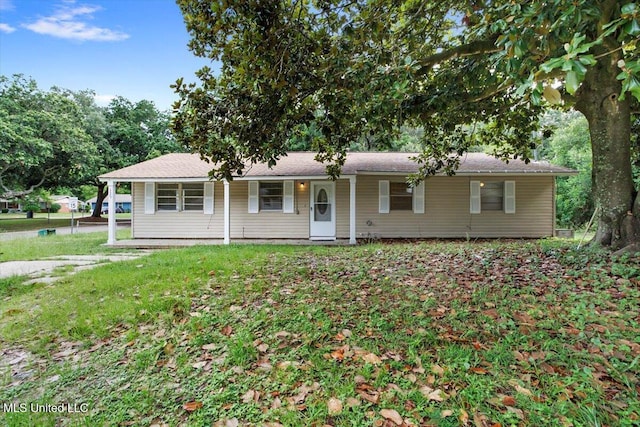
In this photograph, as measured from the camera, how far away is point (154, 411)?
2227 millimetres

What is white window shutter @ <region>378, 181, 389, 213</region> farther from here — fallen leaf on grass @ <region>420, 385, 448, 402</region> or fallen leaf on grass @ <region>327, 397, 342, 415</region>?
fallen leaf on grass @ <region>327, 397, 342, 415</region>

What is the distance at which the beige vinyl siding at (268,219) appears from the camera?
11.4 meters

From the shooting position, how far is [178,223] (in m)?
11.6

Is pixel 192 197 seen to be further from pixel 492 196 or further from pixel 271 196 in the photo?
pixel 492 196

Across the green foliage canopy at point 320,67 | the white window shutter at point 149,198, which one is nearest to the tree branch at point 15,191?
the white window shutter at point 149,198

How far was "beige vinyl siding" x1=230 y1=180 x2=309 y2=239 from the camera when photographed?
37.3 ft

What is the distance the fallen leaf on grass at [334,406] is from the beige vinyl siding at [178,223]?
10068 mm

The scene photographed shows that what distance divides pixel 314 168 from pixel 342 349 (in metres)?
8.79

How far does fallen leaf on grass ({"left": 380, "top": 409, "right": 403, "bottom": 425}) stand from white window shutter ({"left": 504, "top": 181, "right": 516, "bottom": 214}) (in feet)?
37.2

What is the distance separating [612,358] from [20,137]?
2101 cm

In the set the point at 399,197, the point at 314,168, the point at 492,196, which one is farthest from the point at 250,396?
the point at 492,196

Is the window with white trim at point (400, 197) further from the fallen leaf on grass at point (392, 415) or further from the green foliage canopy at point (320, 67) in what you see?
the fallen leaf on grass at point (392, 415)

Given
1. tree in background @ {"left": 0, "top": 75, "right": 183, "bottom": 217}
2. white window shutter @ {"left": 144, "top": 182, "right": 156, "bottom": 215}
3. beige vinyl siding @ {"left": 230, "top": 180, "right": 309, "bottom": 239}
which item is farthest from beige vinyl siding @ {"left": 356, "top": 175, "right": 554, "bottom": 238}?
tree in background @ {"left": 0, "top": 75, "right": 183, "bottom": 217}

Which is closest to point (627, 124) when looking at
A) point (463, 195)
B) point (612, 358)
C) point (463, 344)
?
point (612, 358)
